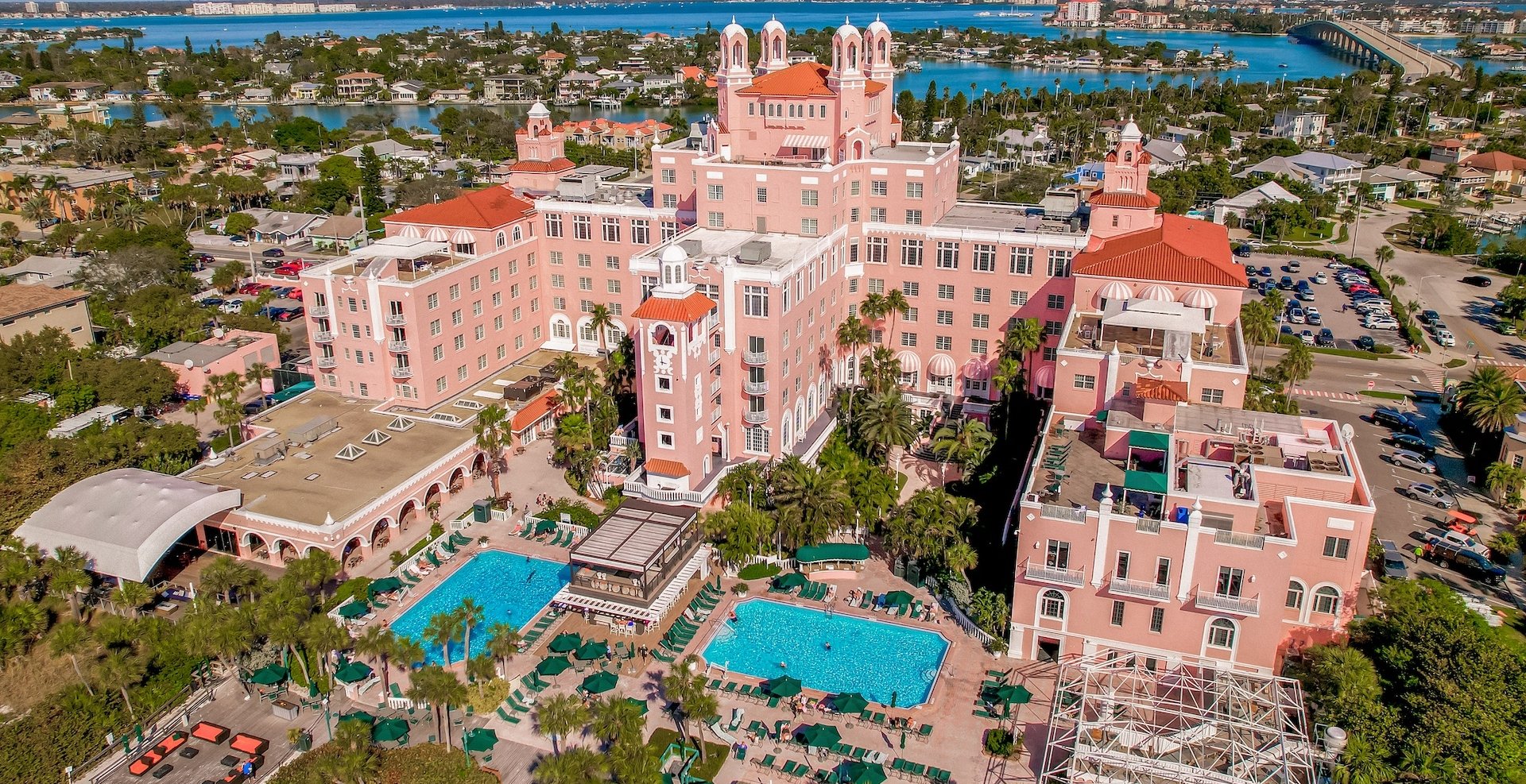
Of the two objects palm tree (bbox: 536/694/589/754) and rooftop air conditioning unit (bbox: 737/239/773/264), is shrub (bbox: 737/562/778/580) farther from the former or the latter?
rooftop air conditioning unit (bbox: 737/239/773/264)

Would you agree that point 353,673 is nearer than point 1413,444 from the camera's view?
Yes

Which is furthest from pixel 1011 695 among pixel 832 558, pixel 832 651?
pixel 832 558

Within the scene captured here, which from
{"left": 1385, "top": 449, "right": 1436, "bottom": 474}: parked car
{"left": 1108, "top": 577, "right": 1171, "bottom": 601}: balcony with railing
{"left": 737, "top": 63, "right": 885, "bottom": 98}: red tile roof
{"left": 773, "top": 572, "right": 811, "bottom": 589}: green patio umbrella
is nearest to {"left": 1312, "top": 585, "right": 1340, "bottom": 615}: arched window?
{"left": 1108, "top": 577, "right": 1171, "bottom": 601}: balcony with railing

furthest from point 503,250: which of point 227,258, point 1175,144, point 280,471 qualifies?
point 1175,144

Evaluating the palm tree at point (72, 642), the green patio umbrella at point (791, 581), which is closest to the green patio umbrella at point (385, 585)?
the palm tree at point (72, 642)

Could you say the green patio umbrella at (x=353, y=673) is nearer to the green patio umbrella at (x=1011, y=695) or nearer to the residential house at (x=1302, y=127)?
the green patio umbrella at (x=1011, y=695)

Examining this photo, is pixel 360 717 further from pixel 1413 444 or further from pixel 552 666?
pixel 1413 444
